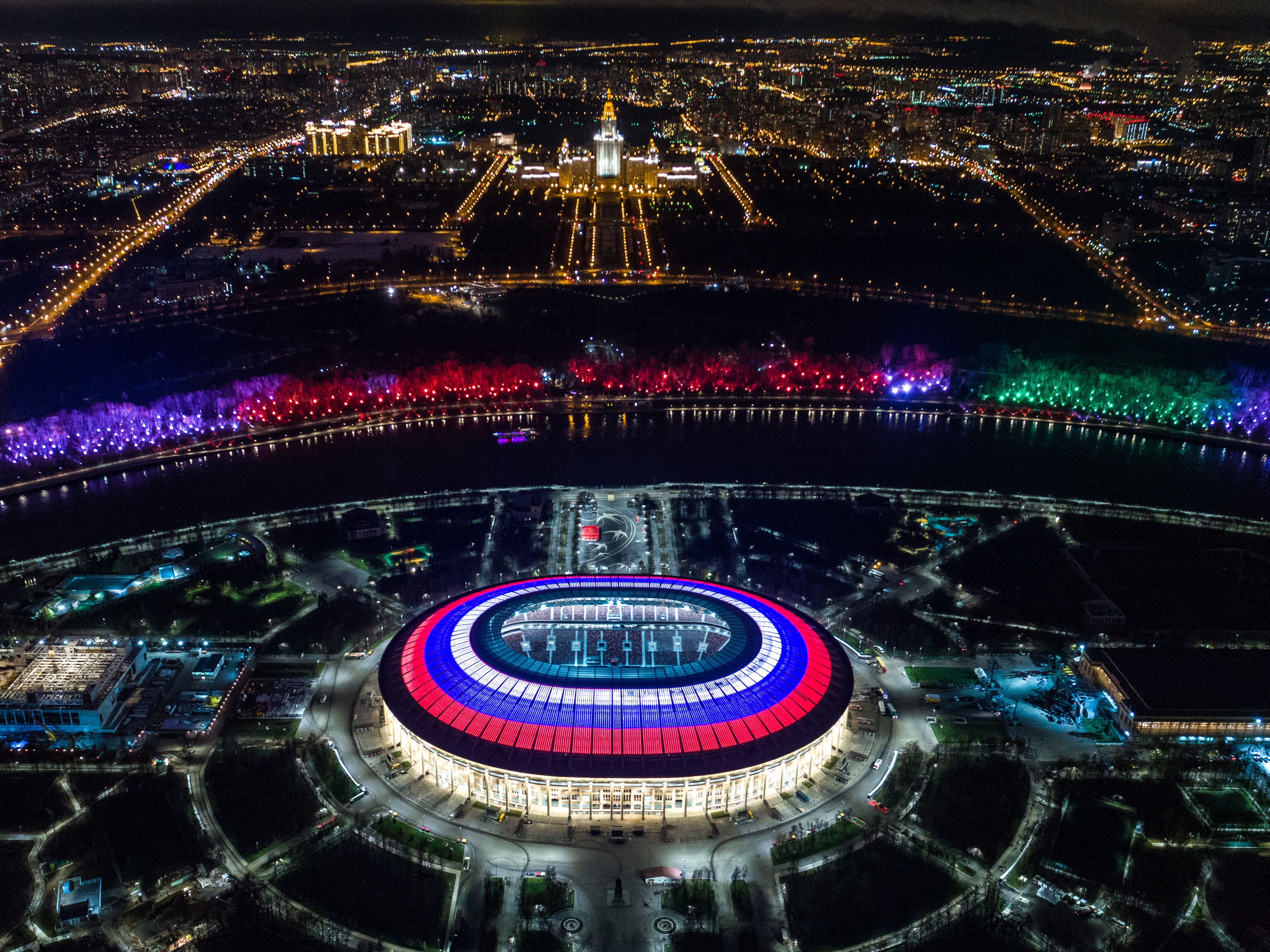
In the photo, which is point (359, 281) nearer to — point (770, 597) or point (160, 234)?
point (160, 234)

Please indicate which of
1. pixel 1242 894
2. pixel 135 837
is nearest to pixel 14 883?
pixel 135 837

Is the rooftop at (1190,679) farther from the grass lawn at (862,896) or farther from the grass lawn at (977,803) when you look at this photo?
the grass lawn at (862,896)

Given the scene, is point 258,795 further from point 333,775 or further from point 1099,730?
point 1099,730

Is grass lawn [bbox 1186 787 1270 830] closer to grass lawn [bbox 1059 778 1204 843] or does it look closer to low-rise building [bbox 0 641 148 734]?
grass lawn [bbox 1059 778 1204 843]

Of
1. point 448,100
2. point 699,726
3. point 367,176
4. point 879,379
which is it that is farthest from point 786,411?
point 448,100

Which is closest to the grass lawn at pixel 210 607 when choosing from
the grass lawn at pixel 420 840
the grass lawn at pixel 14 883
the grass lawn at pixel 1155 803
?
the grass lawn at pixel 14 883

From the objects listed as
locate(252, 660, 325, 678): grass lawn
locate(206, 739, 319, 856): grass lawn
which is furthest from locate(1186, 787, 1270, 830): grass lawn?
locate(252, 660, 325, 678): grass lawn

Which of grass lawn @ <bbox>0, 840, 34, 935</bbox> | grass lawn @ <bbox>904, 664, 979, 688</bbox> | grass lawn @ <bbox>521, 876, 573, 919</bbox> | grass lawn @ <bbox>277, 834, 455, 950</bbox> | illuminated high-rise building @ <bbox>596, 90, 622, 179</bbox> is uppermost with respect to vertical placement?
illuminated high-rise building @ <bbox>596, 90, 622, 179</bbox>
